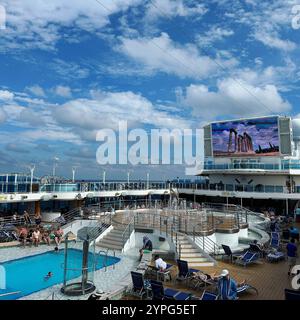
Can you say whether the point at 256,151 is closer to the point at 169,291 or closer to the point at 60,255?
the point at 60,255

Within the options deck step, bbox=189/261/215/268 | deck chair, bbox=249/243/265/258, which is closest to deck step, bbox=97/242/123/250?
deck step, bbox=189/261/215/268

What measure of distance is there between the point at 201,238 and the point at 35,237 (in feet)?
27.1

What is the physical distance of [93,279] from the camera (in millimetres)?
10336

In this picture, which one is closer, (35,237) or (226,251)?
(226,251)

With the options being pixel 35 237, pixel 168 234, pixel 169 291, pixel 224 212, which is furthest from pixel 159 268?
pixel 224 212

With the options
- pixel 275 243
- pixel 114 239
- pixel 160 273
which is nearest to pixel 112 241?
pixel 114 239

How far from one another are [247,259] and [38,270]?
822cm

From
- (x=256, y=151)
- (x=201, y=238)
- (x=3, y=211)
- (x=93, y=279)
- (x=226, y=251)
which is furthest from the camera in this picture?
(x=256, y=151)

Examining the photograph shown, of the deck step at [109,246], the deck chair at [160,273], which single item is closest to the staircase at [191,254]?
the deck chair at [160,273]

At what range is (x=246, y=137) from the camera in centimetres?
3416

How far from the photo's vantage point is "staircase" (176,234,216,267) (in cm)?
1225

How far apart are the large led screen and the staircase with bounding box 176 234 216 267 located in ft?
73.1

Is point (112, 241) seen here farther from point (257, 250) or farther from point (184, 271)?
point (257, 250)

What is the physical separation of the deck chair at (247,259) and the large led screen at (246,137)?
22.5 meters
